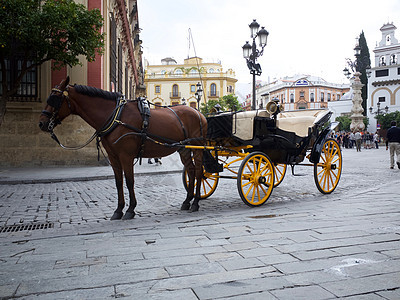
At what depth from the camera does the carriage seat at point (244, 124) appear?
21.2 feet

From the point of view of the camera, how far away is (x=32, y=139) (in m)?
13.8

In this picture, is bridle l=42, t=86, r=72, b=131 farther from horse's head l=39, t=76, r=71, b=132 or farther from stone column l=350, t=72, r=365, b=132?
stone column l=350, t=72, r=365, b=132

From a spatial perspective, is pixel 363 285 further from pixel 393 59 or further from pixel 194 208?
pixel 393 59

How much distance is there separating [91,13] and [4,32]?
258 cm

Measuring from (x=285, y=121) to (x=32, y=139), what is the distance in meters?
10.2

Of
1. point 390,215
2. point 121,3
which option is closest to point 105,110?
point 390,215

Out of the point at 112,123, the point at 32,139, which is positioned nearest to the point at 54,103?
the point at 112,123

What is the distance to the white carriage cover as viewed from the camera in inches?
256

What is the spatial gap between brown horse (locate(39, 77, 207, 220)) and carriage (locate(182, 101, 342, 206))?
961mm

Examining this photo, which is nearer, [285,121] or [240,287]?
[240,287]

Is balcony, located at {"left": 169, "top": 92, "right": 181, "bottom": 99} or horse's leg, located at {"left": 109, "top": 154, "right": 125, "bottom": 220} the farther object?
balcony, located at {"left": 169, "top": 92, "right": 181, "bottom": 99}

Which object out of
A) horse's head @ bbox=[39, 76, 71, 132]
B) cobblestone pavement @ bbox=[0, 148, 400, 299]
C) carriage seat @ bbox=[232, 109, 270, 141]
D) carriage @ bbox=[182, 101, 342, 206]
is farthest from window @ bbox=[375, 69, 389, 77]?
horse's head @ bbox=[39, 76, 71, 132]

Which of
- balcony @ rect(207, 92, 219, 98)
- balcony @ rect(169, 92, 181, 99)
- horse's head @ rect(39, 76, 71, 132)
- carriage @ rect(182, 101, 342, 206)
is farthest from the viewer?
Answer: balcony @ rect(169, 92, 181, 99)

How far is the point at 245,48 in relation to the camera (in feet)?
47.5
